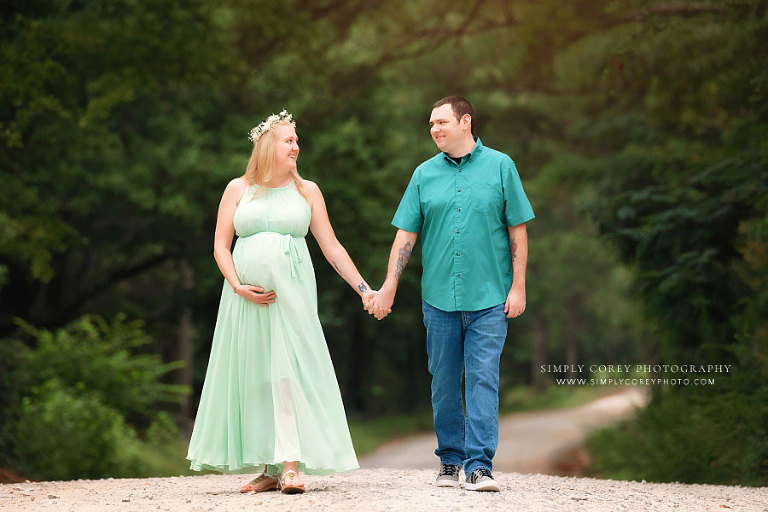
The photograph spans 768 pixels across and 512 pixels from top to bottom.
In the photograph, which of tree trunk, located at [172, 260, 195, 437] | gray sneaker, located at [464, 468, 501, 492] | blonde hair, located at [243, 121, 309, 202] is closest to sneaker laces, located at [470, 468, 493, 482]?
gray sneaker, located at [464, 468, 501, 492]

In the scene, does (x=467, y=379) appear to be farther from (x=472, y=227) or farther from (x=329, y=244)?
(x=329, y=244)

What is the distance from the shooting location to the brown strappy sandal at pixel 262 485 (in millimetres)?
6422

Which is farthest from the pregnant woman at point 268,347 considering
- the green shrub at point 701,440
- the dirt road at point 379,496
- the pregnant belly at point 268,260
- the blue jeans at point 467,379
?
the green shrub at point 701,440

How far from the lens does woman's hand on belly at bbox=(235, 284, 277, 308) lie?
633 centimetres

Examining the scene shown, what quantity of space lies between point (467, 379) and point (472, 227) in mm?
958

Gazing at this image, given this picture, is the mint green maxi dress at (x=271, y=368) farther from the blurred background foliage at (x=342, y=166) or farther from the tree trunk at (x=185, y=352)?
the tree trunk at (x=185, y=352)

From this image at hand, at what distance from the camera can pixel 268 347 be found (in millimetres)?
6387

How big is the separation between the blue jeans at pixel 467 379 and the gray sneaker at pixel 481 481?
4 cm

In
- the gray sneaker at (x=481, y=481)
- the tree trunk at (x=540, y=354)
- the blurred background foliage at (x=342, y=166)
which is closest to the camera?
the gray sneaker at (x=481, y=481)

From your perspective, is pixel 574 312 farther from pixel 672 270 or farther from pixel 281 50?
pixel 672 270

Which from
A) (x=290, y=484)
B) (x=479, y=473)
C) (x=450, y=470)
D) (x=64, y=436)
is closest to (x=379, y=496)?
(x=290, y=484)

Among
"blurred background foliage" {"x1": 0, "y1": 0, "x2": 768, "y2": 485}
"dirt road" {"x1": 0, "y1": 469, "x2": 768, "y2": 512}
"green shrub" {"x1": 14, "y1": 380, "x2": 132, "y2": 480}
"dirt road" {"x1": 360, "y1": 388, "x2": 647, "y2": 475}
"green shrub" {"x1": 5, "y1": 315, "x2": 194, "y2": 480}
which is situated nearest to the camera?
"dirt road" {"x1": 0, "y1": 469, "x2": 768, "y2": 512}

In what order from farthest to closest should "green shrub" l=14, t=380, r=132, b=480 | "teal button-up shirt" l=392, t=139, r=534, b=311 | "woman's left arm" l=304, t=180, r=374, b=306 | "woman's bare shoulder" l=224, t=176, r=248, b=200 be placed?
"green shrub" l=14, t=380, r=132, b=480
"woman's left arm" l=304, t=180, r=374, b=306
"woman's bare shoulder" l=224, t=176, r=248, b=200
"teal button-up shirt" l=392, t=139, r=534, b=311

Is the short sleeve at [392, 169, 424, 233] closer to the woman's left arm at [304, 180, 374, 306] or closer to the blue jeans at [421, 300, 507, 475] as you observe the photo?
the woman's left arm at [304, 180, 374, 306]
